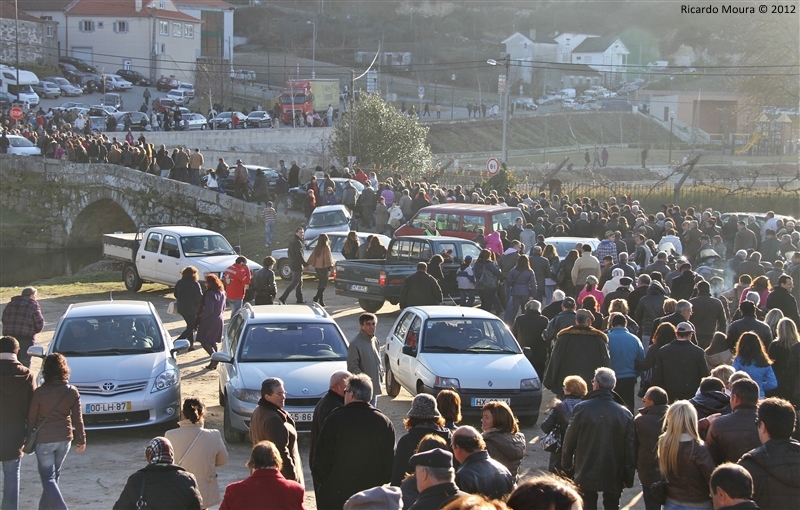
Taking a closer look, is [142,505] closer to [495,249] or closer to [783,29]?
[495,249]

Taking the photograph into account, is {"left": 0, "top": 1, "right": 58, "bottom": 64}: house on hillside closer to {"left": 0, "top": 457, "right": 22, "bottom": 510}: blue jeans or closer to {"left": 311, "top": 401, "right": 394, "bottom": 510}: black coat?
{"left": 0, "top": 457, "right": 22, "bottom": 510}: blue jeans

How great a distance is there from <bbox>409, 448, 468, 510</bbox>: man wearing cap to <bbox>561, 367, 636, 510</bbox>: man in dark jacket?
2436mm

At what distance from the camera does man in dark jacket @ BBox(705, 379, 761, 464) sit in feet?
21.4

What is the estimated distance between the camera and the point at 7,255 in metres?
42.6

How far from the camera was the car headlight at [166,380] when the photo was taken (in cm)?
1078

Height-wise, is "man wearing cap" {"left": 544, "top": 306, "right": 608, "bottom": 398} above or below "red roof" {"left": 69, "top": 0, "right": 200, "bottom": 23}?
below

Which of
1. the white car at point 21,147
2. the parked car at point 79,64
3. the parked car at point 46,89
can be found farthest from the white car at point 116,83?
the white car at point 21,147

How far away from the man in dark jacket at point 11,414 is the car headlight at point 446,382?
4764mm

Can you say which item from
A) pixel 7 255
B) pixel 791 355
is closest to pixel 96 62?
pixel 7 255

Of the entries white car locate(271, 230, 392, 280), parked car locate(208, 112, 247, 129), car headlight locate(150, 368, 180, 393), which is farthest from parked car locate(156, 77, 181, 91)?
car headlight locate(150, 368, 180, 393)

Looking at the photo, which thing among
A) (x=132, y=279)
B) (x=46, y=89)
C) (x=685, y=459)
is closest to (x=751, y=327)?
(x=685, y=459)

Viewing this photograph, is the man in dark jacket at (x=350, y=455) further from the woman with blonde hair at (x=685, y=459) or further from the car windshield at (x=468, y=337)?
the car windshield at (x=468, y=337)

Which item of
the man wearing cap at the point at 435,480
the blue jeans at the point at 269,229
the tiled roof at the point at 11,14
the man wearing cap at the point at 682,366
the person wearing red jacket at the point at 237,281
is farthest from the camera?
the tiled roof at the point at 11,14

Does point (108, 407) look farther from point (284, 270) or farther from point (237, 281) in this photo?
point (284, 270)
